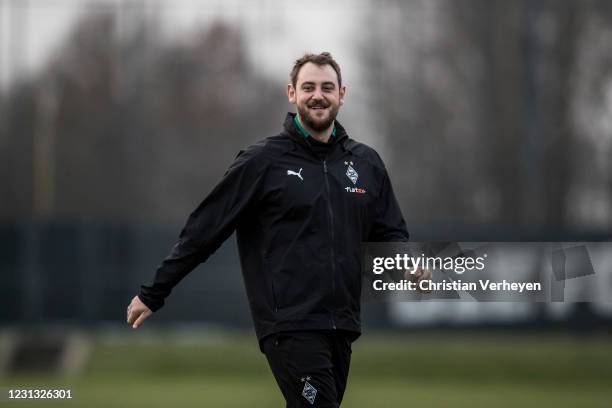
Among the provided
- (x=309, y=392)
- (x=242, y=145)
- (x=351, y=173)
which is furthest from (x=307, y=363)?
(x=242, y=145)

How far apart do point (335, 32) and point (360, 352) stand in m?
9.28

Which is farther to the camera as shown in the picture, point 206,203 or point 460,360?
point 460,360

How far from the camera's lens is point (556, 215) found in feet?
85.4

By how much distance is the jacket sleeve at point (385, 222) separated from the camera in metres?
7.25

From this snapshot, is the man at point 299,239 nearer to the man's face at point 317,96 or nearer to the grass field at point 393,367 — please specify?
the man's face at point 317,96

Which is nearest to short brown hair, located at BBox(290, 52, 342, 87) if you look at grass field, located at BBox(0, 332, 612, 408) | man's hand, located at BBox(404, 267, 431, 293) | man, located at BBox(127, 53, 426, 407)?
man, located at BBox(127, 53, 426, 407)

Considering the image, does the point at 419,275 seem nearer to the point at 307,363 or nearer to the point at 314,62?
the point at 307,363

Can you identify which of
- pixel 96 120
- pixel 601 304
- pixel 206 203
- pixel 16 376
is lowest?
pixel 16 376

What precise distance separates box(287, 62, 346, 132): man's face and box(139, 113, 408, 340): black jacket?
0.12 meters

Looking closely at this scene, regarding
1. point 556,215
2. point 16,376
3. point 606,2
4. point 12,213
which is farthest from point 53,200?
point 606,2

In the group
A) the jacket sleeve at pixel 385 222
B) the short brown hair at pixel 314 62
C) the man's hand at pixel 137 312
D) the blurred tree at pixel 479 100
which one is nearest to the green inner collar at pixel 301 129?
the short brown hair at pixel 314 62

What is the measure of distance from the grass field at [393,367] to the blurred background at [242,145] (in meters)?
0.04

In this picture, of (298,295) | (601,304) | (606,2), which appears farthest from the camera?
(606,2)

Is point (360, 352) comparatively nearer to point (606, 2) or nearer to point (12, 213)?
point (12, 213)
